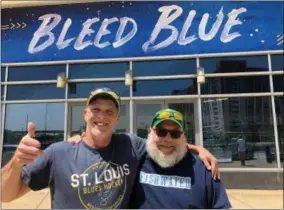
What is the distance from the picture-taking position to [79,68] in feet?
27.9

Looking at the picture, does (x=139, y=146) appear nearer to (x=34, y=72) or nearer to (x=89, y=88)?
(x=89, y=88)

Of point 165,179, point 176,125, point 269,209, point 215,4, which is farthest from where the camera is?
point 215,4

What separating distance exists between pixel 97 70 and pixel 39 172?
6359mm

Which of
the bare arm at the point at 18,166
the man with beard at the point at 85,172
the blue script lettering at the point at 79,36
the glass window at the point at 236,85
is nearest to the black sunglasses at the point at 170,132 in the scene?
the man with beard at the point at 85,172

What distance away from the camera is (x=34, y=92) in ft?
28.2

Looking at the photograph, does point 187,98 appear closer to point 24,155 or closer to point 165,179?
point 165,179

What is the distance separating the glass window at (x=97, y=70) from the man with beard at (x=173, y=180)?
5.84 metres

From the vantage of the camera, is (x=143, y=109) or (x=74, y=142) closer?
(x=74, y=142)

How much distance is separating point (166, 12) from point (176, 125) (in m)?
6.17

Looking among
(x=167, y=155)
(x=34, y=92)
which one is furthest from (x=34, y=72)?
(x=167, y=155)

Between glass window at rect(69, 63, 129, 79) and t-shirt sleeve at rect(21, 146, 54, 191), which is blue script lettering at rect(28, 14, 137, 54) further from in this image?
t-shirt sleeve at rect(21, 146, 54, 191)

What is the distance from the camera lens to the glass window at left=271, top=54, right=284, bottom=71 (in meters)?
7.96

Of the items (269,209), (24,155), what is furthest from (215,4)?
(24,155)

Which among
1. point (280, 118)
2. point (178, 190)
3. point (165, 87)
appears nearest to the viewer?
point (178, 190)
